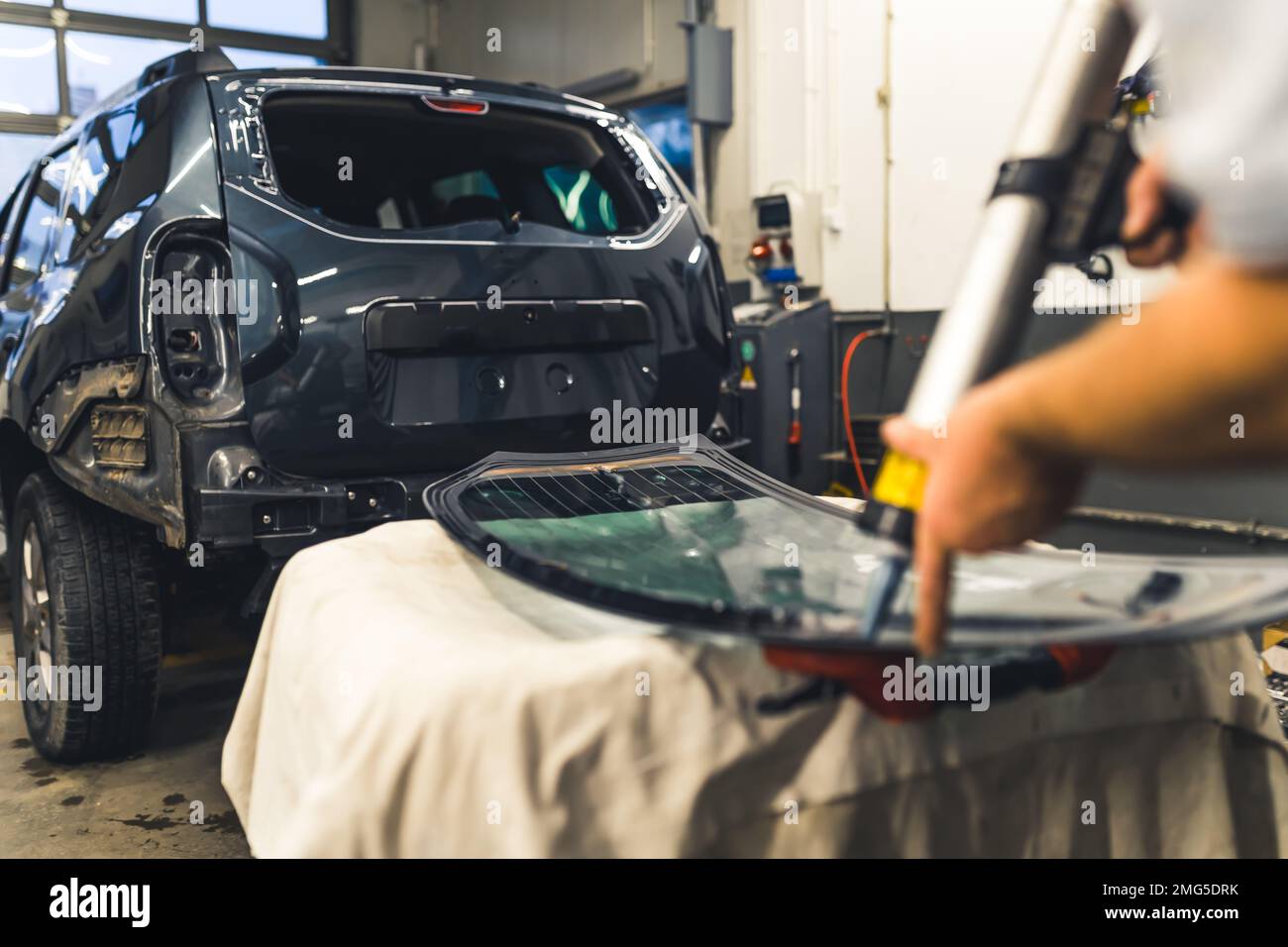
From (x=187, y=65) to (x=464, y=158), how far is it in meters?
0.85

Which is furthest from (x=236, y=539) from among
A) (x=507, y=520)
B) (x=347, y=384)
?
(x=507, y=520)

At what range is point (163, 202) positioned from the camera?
7.62ft

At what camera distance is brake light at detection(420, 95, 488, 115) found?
2668 mm

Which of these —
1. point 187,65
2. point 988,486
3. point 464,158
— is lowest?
point 988,486

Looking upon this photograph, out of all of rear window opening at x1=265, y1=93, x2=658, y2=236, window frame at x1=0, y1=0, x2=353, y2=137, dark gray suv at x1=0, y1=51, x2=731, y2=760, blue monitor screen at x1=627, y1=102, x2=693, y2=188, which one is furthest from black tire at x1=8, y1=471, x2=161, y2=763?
window frame at x1=0, y1=0, x2=353, y2=137

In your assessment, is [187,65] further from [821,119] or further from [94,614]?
[821,119]

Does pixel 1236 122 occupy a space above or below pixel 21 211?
below

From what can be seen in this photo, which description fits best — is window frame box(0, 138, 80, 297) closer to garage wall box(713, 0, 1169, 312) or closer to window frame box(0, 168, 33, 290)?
window frame box(0, 168, 33, 290)

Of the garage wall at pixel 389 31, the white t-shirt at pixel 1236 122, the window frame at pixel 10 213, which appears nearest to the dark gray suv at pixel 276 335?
the window frame at pixel 10 213

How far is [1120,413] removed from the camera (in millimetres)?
Answer: 663

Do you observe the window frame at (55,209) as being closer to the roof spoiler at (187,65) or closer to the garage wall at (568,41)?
the roof spoiler at (187,65)

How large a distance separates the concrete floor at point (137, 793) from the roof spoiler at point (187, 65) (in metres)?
1.77

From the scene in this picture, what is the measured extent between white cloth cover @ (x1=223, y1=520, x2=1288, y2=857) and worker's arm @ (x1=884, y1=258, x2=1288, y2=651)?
0.38m

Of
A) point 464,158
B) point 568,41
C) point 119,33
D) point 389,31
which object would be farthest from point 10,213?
point 389,31
